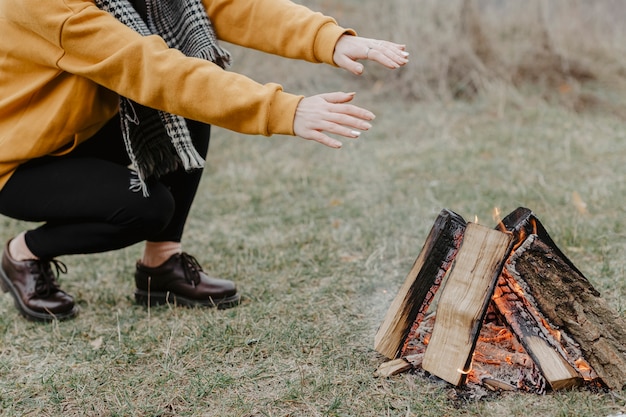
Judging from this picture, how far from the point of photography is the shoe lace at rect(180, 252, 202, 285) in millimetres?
2965

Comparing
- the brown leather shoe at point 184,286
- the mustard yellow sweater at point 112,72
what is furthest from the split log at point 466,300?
the brown leather shoe at point 184,286

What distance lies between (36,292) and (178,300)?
1.87 feet

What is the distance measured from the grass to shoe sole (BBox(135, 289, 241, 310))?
0.19ft

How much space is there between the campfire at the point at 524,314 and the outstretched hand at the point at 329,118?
0.46 metres

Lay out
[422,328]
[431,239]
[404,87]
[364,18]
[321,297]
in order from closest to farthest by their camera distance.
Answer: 1. [431,239]
2. [422,328]
3. [321,297]
4. [404,87]
5. [364,18]

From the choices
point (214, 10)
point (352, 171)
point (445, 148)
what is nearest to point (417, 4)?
point (445, 148)

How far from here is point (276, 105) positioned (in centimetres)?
202

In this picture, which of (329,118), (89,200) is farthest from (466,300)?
(89,200)

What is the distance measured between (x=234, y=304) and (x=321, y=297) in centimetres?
36

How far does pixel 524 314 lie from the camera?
216 centimetres

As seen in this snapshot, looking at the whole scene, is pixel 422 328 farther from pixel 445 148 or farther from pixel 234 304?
pixel 445 148

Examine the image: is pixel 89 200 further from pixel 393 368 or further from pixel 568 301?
pixel 568 301

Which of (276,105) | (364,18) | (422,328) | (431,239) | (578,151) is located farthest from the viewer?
(364,18)

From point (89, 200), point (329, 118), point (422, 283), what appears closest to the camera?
point (329, 118)
